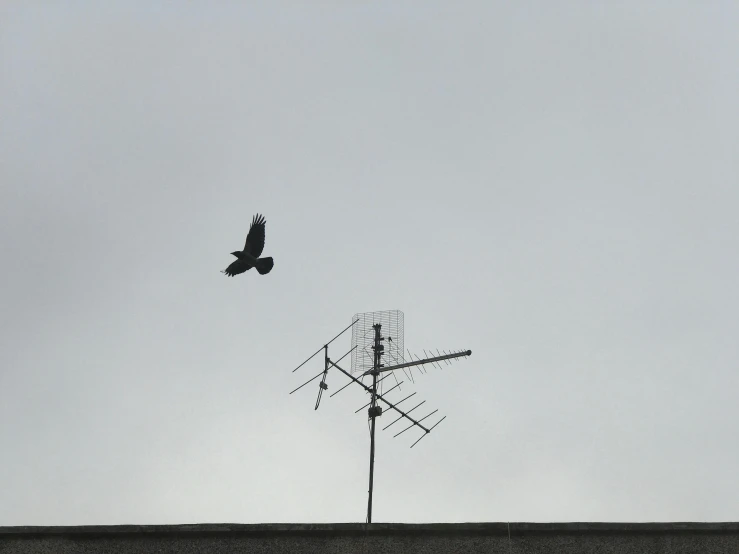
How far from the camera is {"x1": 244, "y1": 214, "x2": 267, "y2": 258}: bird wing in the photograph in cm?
1399

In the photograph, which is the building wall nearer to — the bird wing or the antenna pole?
the antenna pole

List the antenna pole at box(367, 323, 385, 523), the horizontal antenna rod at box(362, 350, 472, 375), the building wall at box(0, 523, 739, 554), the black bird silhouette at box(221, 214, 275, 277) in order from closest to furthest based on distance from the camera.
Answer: the building wall at box(0, 523, 739, 554) < the antenna pole at box(367, 323, 385, 523) < the horizontal antenna rod at box(362, 350, 472, 375) < the black bird silhouette at box(221, 214, 275, 277)

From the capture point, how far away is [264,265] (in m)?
14.0

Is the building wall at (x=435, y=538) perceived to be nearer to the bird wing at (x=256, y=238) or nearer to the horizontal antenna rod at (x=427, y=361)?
the horizontal antenna rod at (x=427, y=361)

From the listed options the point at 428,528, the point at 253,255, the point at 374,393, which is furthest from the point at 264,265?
the point at 428,528

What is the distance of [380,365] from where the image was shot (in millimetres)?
12367

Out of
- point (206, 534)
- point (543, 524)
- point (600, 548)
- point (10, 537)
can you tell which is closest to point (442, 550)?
point (543, 524)

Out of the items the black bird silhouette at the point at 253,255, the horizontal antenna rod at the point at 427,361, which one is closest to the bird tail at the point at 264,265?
the black bird silhouette at the point at 253,255

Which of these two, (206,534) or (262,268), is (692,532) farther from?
(262,268)

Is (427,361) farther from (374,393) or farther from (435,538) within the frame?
(435,538)

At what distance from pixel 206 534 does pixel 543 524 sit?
3.37 meters

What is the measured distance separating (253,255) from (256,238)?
0.30 meters

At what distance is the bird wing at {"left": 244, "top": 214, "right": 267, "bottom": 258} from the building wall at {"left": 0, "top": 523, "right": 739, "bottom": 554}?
21.2 feet

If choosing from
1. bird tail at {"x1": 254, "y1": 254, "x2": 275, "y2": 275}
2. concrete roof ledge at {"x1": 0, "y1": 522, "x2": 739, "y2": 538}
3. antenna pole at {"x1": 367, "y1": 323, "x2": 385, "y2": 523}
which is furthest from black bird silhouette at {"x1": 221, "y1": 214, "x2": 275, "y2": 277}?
concrete roof ledge at {"x1": 0, "y1": 522, "x2": 739, "y2": 538}
